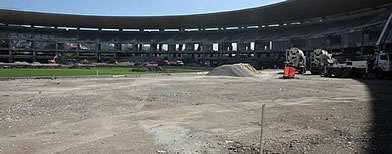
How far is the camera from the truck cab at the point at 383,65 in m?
28.4

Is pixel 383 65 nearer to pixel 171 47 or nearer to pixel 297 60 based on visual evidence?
pixel 297 60

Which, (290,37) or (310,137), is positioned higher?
(290,37)

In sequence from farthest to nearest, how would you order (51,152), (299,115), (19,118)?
(299,115) < (19,118) < (51,152)

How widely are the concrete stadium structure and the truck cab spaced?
101 ft

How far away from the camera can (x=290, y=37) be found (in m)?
72.8

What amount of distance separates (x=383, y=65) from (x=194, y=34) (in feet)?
238

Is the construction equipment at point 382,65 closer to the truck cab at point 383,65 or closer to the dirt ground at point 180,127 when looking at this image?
the truck cab at point 383,65

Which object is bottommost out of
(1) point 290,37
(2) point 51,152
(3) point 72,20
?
(2) point 51,152

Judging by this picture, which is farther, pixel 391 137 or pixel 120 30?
pixel 120 30

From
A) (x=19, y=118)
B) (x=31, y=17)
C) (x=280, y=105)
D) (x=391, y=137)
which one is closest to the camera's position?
(x=391, y=137)

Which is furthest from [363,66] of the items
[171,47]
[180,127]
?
[171,47]

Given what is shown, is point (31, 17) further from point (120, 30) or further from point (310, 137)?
point (310, 137)

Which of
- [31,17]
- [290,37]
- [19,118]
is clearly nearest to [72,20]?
[31,17]

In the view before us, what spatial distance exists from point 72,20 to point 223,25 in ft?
159
